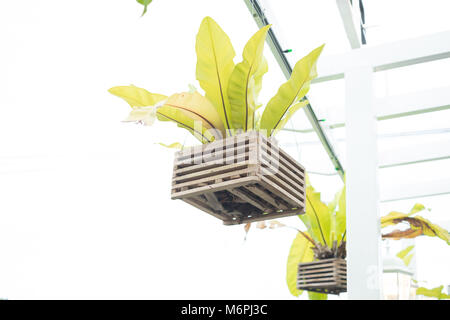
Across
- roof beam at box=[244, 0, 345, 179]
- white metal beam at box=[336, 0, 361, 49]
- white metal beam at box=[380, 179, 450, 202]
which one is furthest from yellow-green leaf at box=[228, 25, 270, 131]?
white metal beam at box=[380, 179, 450, 202]

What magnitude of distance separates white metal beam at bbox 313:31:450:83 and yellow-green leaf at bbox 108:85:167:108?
1.55 metres

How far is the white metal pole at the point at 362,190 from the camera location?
236 cm

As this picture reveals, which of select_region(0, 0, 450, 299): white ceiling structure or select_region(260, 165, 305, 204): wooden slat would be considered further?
select_region(0, 0, 450, 299): white ceiling structure

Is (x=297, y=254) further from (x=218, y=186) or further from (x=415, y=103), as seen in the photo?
(x=218, y=186)

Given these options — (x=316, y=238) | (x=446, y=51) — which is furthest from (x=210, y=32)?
(x=316, y=238)

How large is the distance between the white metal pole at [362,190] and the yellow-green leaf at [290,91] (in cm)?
105

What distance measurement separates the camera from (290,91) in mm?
1572

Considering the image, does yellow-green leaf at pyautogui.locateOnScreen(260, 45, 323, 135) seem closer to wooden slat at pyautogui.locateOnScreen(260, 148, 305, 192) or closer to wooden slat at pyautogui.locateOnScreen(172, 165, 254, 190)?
wooden slat at pyautogui.locateOnScreen(260, 148, 305, 192)

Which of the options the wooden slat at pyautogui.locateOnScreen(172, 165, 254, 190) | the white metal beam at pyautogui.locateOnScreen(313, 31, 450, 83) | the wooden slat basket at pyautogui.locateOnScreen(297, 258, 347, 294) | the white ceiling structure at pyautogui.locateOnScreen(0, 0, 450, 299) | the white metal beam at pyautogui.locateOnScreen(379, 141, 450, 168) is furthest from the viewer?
the white metal beam at pyautogui.locateOnScreen(379, 141, 450, 168)

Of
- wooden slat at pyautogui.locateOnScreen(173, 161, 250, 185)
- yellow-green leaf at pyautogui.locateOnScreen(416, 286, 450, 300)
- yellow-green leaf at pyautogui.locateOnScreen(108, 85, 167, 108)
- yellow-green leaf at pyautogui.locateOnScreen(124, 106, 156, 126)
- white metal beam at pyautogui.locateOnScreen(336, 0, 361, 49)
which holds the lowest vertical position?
yellow-green leaf at pyautogui.locateOnScreen(416, 286, 450, 300)

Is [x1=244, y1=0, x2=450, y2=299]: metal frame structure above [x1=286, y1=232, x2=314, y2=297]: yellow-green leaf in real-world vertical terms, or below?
above

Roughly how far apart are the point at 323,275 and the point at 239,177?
68.6 inches

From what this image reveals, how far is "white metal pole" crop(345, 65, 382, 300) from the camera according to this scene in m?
2.36

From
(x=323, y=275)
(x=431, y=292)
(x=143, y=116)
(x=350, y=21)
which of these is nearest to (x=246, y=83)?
(x=143, y=116)
